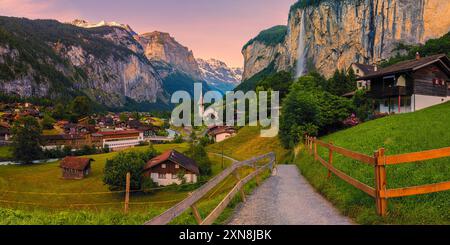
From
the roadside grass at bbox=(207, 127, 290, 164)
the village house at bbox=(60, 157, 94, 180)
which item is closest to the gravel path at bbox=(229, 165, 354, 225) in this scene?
the roadside grass at bbox=(207, 127, 290, 164)

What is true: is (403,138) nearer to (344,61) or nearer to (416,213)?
(416,213)

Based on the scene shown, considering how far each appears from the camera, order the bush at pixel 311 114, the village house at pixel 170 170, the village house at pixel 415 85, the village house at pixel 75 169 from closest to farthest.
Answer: the bush at pixel 311 114 < the village house at pixel 415 85 < the village house at pixel 170 170 < the village house at pixel 75 169

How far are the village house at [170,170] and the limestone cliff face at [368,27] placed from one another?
108 m

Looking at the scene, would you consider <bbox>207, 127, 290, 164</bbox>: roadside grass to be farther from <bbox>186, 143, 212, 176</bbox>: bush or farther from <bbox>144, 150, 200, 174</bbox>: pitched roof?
<bbox>144, 150, 200, 174</bbox>: pitched roof

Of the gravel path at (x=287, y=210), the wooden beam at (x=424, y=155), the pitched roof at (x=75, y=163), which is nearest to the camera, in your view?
the wooden beam at (x=424, y=155)

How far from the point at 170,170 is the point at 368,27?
12864 centimetres

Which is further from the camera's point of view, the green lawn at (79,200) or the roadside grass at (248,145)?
the roadside grass at (248,145)

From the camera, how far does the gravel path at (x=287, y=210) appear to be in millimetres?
9594

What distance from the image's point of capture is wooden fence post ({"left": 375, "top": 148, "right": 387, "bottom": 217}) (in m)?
8.43

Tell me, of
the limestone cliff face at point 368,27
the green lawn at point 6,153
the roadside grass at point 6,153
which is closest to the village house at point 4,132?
the roadside grass at point 6,153

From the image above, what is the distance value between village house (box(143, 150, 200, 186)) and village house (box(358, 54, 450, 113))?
121 feet

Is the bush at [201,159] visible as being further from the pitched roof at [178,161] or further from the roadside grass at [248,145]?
the roadside grass at [248,145]

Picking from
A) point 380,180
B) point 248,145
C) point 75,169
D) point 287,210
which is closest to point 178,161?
point 248,145

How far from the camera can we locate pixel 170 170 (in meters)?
70.1
